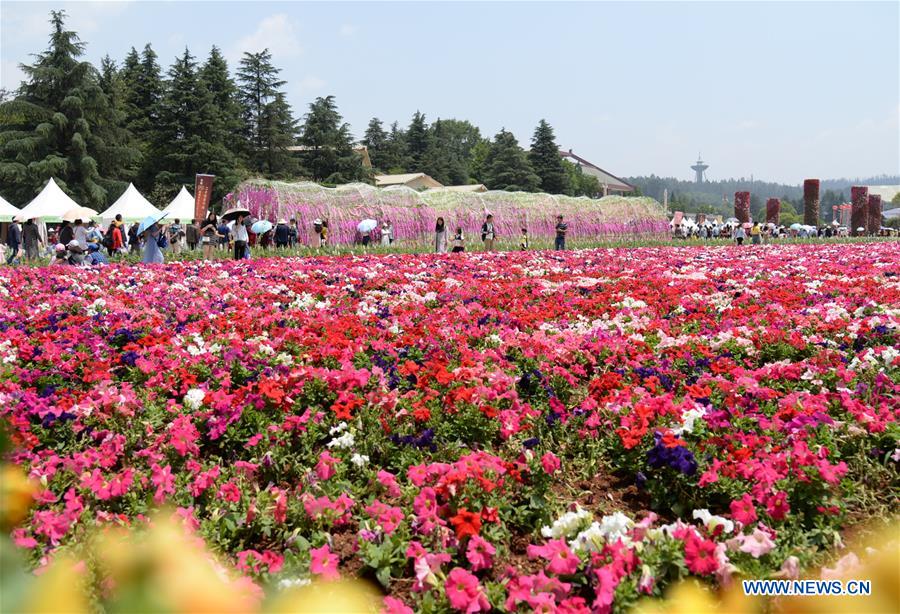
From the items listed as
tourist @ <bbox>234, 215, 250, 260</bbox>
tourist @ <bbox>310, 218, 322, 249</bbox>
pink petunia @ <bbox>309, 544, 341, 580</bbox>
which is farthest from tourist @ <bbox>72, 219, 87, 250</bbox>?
pink petunia @ <bbox>309, 544, 341, 580</bbox>

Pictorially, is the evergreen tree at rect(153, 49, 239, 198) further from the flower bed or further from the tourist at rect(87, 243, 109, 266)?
the tourist at rect(87, 243, 109, 266)

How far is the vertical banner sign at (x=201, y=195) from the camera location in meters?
23.8

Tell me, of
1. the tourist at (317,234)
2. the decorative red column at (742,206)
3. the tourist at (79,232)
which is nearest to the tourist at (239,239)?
the tourist at (79,232)

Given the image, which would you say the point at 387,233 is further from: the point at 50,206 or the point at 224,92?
the point at 224,92

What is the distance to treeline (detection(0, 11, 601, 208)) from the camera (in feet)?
130

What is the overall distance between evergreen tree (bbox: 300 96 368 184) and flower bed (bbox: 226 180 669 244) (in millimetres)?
22292

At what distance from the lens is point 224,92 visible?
163 feet

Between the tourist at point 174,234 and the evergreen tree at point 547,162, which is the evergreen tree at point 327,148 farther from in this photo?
the tourist at point 174,234

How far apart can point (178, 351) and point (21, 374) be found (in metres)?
1.13

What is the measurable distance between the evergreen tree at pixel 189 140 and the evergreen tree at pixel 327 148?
984 centimetres

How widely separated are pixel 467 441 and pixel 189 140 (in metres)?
45.8

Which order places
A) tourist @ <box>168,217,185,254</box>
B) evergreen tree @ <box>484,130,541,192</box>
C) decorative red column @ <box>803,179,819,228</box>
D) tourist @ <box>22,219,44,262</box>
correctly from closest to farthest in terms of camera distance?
tourist @ <box>22,219,44,262</box>, tourist @ <box>168,217,185,254</box>, decorative red column @ <box>803,179,819,228</box>, evergreen tree @ <box>484,130,541,192</box>

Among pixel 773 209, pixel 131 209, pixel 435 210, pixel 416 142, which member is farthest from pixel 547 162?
pixel 131 209

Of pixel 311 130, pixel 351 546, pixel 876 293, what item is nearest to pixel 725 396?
pixel 351 546
